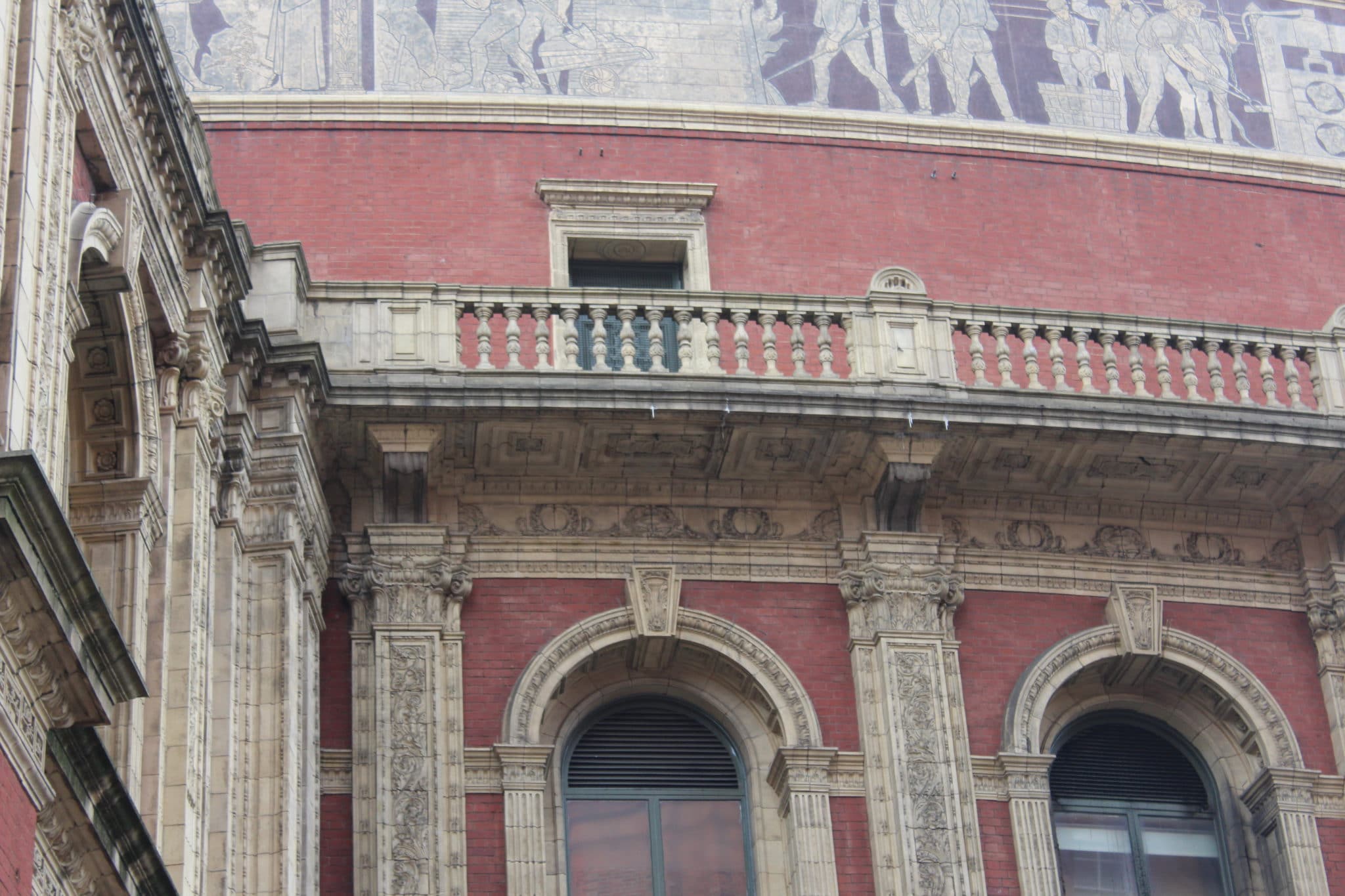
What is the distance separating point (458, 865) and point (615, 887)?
4.70ft

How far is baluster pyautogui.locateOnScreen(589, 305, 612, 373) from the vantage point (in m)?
21.3

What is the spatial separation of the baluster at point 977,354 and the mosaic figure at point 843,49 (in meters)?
4.13

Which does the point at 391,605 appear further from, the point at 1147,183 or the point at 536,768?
the point at 1147,183

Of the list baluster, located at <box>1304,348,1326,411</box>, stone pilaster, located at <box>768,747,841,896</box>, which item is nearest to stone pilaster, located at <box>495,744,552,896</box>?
stone pilaster, located at <box>768,747,841,896</box>

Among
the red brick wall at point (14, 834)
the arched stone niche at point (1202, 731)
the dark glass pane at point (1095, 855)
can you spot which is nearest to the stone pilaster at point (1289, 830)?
the arched stone niche at point (1202, 731)

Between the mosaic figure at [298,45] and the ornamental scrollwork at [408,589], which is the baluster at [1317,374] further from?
the mosaic figure at [298,45]

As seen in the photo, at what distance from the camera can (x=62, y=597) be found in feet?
41.6

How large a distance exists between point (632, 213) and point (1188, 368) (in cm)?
510

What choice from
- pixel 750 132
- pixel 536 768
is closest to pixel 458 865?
pixel 536 768

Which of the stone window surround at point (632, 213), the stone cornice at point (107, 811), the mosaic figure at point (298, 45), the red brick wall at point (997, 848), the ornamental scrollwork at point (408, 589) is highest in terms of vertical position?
the mosaic figure at point (298, 45)

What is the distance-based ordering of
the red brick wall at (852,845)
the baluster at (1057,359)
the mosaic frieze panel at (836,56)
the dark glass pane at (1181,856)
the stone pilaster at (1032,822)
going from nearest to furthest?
the red brick wall at (852,845) → the stone pilaster at (1032,822) → the dark glass pane at (1181,856) → the baluster at (1057,359) → the mosaic frieze panel at (836,56)

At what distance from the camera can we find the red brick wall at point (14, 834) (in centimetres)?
1212

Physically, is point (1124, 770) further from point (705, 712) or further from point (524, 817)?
point (524, 817)

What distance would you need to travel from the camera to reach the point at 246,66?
82.3ft
